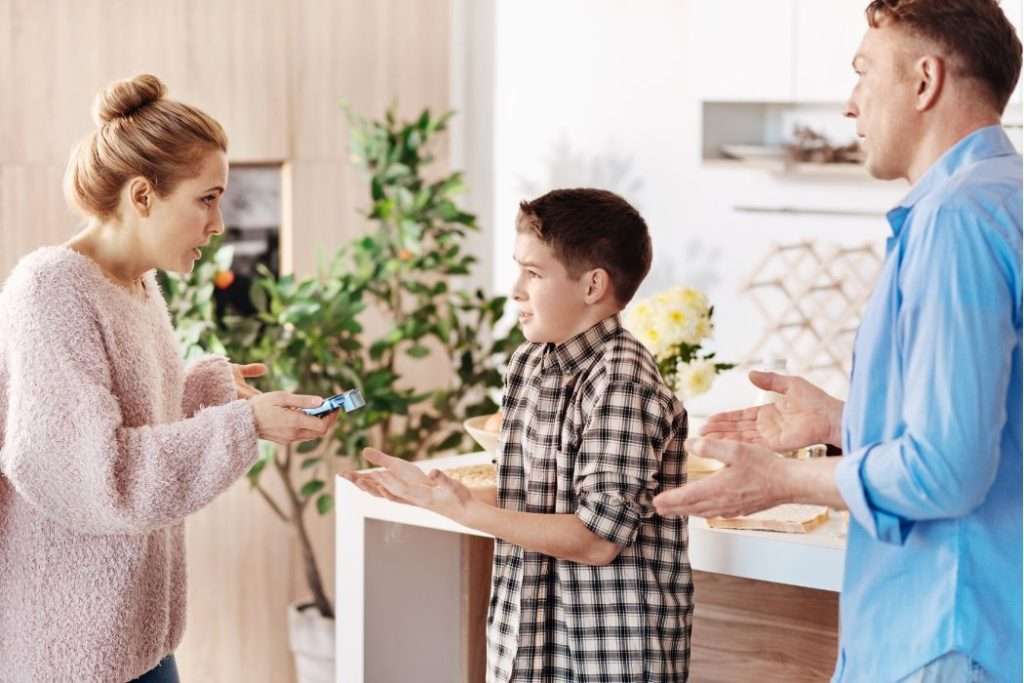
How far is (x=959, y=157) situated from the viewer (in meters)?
1.41

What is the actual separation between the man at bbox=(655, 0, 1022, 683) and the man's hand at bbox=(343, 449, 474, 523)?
15.0 inches

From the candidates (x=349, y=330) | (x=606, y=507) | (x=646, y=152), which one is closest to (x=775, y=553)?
Answer: (x=606, y=507)

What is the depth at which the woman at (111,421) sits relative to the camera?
169 cm

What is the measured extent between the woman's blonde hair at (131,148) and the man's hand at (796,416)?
0.83 metres

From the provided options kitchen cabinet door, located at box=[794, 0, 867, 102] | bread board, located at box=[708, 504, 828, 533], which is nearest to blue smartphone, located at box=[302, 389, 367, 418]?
bread board, located at box=[708, 504, 828, 533]

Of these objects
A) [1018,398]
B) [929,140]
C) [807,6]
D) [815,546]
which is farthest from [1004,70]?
[807,6]

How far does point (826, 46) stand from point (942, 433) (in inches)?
128

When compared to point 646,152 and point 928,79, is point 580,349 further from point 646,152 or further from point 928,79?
point 646,152

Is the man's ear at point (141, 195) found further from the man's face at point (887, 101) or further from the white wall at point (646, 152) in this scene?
the white wall at point (646, 152)

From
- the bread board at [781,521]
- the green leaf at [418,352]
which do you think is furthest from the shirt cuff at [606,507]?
the green leaf at [418,352]

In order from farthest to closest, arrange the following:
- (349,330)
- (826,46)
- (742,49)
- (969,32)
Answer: (742,49) → (826,46) → (349,330) → (969,32)

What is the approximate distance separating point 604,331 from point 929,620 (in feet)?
2.04

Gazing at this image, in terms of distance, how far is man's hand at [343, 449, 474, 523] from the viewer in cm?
176

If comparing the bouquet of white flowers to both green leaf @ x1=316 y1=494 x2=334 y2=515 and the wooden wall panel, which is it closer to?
green leaf @ x1=316 y1=494 x2=334 y2=515
